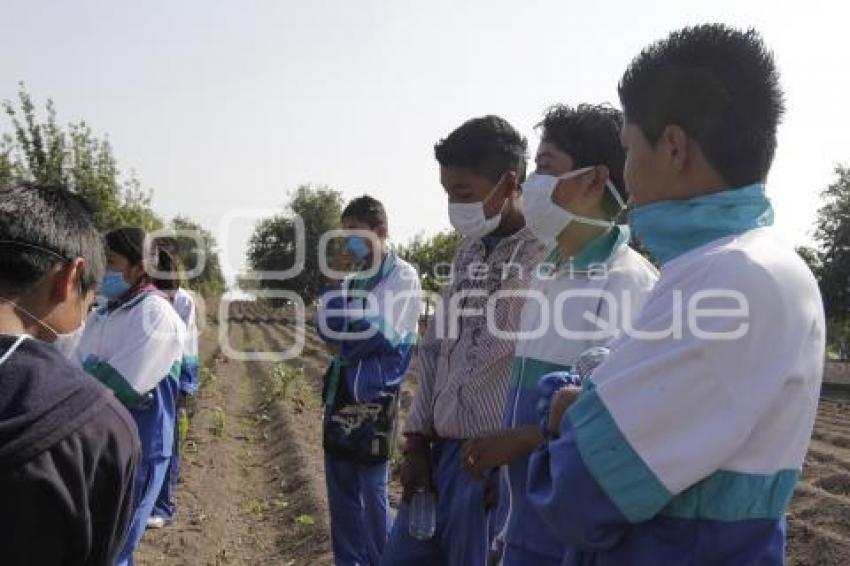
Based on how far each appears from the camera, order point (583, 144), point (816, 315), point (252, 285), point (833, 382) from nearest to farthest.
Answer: point (816, 315) → point (583, 144) → point (833, 382) → point (252, 285)

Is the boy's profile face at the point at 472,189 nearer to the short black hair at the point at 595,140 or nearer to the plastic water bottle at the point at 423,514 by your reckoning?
the short black hair at the point at 595,140

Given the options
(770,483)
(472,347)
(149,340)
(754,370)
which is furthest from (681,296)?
(149,340)

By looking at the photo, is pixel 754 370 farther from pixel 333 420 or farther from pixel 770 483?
pixel 333 420

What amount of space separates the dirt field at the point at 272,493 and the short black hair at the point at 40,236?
4.25 metres

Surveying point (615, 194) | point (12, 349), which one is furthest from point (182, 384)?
point (12, 349)

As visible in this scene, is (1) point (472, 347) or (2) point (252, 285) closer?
(1) point (472, 347)

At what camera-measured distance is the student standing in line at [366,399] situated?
14.6 feet

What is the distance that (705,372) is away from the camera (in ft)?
4.49

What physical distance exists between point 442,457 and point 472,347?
370mm

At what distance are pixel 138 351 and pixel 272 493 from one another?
4.31 m

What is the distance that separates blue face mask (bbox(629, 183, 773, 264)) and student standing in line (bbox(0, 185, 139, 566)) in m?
1.03

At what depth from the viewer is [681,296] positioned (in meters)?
1.44

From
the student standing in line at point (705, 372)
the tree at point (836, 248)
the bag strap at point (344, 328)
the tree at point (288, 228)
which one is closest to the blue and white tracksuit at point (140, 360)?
the bag strap at point (344, 328)

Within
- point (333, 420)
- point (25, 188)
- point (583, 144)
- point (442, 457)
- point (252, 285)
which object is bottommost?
point (252, 285)
